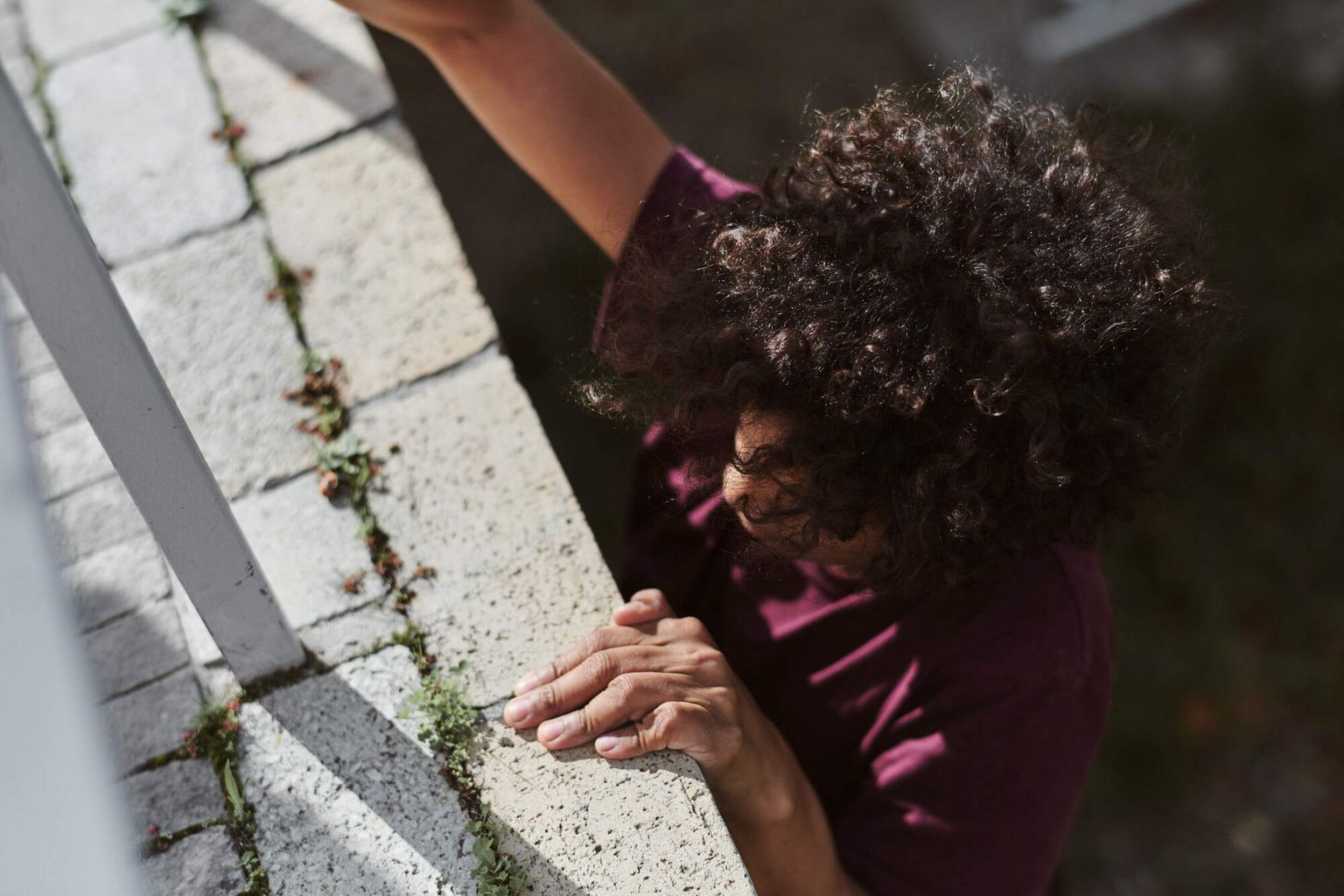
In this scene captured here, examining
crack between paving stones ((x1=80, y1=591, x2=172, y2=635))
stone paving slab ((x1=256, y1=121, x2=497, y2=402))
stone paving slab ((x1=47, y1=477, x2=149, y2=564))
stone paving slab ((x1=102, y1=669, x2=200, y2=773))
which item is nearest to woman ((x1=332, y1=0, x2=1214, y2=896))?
stone paving slab ((x1=256, y1=121, x2=497, y2=402))

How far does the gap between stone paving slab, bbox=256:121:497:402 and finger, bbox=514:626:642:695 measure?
600mm

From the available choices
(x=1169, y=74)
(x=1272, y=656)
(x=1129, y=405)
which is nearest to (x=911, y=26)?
(x=1169, y=74)

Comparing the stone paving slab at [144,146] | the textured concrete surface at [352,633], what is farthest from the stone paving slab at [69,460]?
the textured concrete surface at [352,633]

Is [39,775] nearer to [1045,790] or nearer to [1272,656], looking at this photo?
[1045,790]

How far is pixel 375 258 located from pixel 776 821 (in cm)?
120

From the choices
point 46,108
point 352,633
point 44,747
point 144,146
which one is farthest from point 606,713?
point 46,108

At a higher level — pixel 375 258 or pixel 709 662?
pixel 375 258

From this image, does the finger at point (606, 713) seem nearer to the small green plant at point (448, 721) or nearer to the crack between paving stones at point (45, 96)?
the small green plant at point (448, 721)

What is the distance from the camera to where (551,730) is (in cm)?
149

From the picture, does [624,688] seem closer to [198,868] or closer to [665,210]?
[198,868]

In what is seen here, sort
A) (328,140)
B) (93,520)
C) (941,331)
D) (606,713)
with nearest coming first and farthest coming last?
(941,331), (606,713), (93,520), (328,140)

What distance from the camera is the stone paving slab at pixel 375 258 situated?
1.95m

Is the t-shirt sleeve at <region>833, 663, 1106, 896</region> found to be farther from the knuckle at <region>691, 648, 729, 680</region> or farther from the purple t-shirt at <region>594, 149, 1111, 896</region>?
the knuckle at <region>691, 648, 729, 680</region>

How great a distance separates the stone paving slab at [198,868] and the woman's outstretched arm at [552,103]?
1.10 metres
